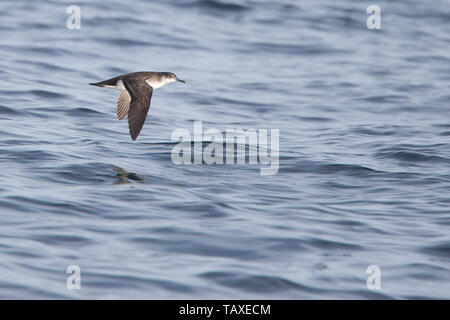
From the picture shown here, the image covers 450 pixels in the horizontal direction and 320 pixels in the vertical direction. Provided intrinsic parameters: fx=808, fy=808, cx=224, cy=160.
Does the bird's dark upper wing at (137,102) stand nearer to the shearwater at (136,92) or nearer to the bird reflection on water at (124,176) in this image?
the shearwater at (136,92)

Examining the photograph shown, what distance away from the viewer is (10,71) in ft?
53.6

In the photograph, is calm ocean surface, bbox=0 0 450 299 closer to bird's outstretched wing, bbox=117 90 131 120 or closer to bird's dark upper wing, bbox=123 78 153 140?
bird's outstretched wing, bbox=117 90 131 120

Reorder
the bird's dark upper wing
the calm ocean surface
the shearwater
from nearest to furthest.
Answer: the calm ocean surface → the bird's dark upper wing → the shearwater

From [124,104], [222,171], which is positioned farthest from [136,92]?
[222,171]

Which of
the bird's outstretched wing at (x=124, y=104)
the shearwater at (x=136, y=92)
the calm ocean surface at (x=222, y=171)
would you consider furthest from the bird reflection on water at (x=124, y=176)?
the bird's outstretched wing at (x=124, y=104)

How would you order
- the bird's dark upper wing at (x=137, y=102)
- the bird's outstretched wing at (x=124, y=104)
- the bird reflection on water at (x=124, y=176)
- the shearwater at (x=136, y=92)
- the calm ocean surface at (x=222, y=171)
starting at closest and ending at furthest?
the calm ocean surface at (x=222, y=171)
the bird reflection on water at (x=124, y=176)
the bird's dark upper wing at (x=137, y=102)
the shearwater at (x=136, y=92)
the bird's outstretched wing at (x=124, y=104)

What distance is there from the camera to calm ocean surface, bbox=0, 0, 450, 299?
7.28m

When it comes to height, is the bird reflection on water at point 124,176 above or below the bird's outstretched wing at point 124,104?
below

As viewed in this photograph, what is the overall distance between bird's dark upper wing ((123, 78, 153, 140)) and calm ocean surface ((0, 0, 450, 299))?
601mm

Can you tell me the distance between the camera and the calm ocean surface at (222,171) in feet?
23.9

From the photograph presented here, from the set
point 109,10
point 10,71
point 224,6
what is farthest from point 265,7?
point 10,71

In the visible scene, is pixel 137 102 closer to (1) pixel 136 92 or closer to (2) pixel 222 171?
(1) pixel 136 92

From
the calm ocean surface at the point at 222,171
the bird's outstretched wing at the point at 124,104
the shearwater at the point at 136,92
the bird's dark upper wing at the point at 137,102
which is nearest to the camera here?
the calm ocean surface at the point at 222,171

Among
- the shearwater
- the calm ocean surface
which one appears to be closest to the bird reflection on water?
the calm ocean surface
